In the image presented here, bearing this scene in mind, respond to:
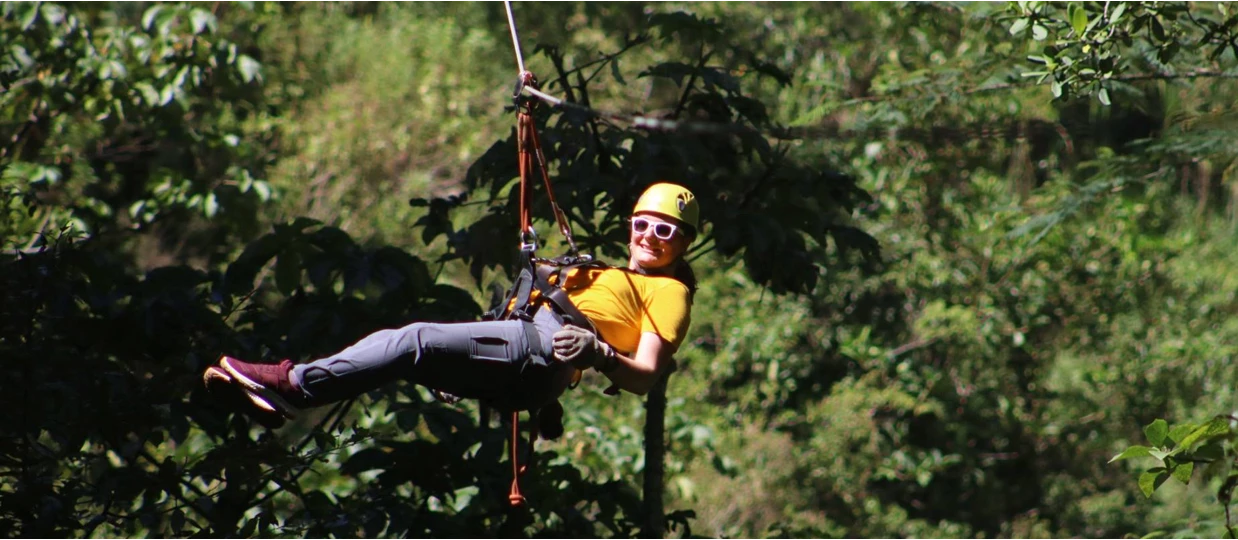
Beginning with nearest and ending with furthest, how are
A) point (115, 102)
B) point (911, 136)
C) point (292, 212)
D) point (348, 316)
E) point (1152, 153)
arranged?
point (911, 136) → point (348, 316) → point (1152, 153) → point (115, 102) → point (292, 212)

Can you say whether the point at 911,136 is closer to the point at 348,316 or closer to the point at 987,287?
the point at 348,316

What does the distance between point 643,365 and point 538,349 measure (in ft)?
0.94

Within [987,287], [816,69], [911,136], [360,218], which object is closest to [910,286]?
[987,287]

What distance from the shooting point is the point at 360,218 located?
1208cm

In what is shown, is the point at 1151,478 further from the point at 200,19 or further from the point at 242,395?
the point at 200,19

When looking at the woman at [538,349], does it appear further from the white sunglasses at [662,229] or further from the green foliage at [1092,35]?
the green foliage at [1092,35]

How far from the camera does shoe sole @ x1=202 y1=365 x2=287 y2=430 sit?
10.9 feet

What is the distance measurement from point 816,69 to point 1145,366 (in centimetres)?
320

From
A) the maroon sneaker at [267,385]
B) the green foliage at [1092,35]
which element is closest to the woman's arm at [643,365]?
the maroon sneaker at [267,385]

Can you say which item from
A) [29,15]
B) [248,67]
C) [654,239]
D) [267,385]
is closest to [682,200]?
[654,239]

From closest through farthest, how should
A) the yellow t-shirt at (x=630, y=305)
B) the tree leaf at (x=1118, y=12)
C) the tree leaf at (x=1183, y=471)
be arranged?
the tree leaf at (x=1183, y=471) < the yellow t-shirt at (x=630, y=305) < the tree leaf at (x=1118, y=12)

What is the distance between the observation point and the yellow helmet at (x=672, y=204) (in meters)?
3.83

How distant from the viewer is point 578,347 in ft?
11.0

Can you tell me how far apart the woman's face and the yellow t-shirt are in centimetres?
10
